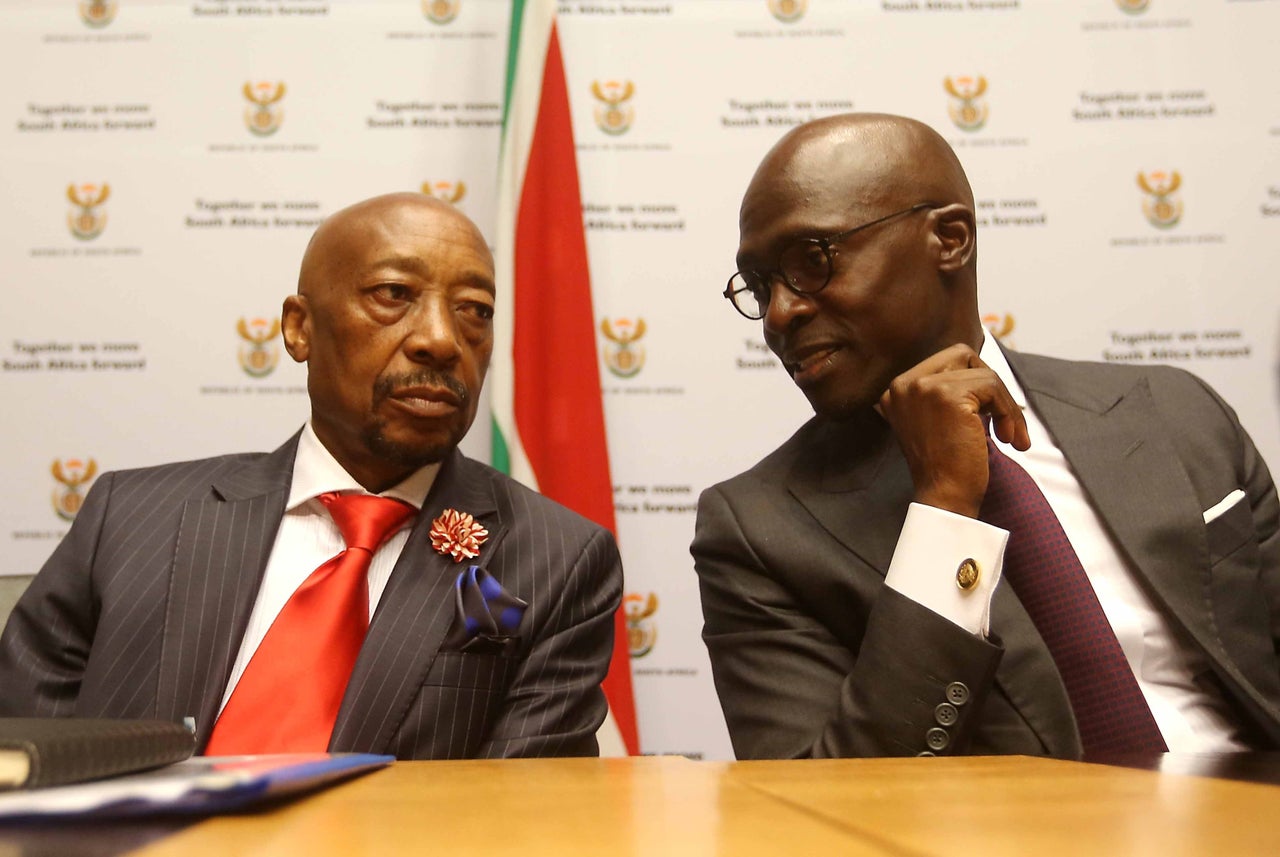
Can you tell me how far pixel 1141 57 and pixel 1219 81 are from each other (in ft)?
0.75

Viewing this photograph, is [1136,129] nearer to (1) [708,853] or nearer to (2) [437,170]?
(2) [437,170]

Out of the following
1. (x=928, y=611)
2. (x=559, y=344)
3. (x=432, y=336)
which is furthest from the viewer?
(x=559, y=344)

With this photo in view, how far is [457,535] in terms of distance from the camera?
1.88 metres

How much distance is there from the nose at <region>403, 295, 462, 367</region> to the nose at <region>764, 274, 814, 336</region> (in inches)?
22.4

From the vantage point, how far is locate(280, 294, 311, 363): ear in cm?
219

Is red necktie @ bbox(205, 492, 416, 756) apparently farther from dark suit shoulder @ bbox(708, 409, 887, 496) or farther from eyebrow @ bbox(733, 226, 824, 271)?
eyebrow @ bbox(733, 226, 824, 271)

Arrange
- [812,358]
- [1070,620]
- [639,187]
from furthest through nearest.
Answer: [639,187], [812,358], [1070,620]

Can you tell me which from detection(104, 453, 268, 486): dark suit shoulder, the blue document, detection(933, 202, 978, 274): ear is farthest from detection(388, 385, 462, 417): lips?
the blue document

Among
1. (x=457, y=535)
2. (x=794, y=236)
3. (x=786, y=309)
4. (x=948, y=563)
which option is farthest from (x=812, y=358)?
(x=457, y=535)

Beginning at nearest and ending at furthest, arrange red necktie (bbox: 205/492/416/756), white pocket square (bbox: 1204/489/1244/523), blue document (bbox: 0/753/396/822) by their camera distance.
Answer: blue document (bbox: 0/753/396/822), red necktie (bbox: 205/492/416/756), white pocket square (bbox: 1204/489/1244/523)

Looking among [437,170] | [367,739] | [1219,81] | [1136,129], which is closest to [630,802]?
[367,739]

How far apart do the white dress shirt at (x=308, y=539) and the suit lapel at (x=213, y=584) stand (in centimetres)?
2

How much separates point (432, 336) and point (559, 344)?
87 centimetres

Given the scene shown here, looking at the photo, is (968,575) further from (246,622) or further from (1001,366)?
(246,622)
